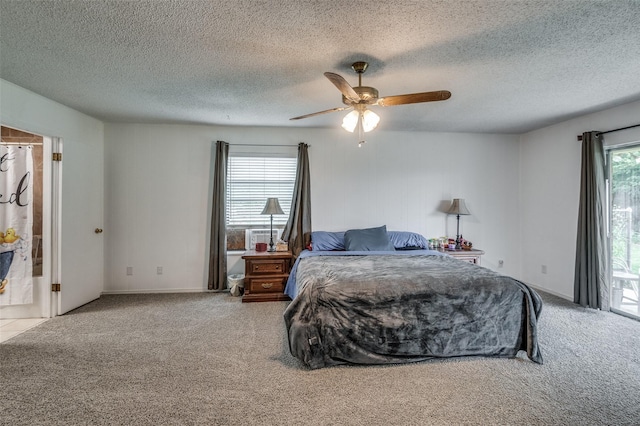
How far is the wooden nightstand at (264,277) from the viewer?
3.88m

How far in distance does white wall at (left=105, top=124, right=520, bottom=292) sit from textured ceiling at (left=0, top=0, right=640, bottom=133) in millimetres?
854

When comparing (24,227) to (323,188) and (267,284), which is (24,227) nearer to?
(267,284)

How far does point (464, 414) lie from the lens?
179 cm

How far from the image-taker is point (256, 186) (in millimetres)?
4531

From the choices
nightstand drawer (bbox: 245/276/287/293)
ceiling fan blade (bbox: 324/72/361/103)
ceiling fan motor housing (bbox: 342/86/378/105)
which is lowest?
nightstand drawer (bbox: 245/276/287/293)

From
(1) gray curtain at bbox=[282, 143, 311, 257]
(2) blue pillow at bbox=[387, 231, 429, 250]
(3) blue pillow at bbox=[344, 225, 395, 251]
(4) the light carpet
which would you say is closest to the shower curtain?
(4) the light carpet

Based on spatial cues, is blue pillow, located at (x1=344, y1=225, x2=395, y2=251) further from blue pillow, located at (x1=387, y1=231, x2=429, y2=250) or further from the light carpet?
the light carpet

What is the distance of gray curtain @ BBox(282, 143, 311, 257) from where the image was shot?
4.37 meters

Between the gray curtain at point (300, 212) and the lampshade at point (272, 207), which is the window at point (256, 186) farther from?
the lampshade at point (272, 207)

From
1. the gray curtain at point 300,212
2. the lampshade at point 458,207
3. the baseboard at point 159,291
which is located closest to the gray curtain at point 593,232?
the lampshade at point 458,207

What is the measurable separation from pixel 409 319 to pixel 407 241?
80.0 inches

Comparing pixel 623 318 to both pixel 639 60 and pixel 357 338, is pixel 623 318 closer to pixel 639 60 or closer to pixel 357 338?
pixel 639 60

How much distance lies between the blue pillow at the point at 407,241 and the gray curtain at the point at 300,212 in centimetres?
124

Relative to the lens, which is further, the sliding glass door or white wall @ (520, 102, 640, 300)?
white wall @ (520, 102, 640, 300)
